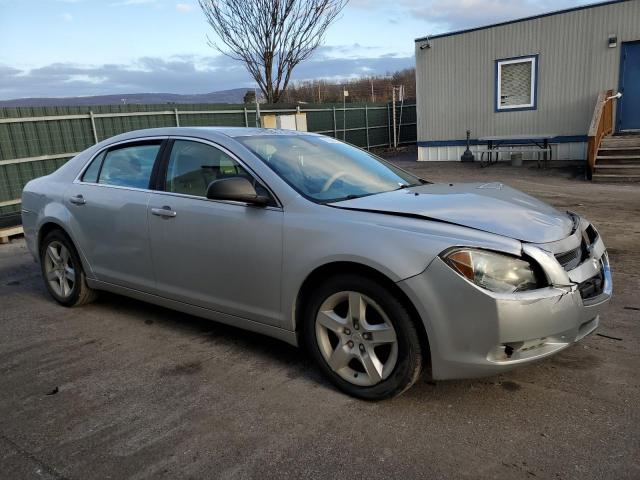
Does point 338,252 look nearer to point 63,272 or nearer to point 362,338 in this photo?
point 362,338

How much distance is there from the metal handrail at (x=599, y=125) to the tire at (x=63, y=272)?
11.3 metres

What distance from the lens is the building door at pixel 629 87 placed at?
14.0 m

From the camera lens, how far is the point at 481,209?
3143mm

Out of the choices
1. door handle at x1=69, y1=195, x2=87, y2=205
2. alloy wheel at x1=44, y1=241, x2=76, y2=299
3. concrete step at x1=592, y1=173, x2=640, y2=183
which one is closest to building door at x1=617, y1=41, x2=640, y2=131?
concrete step at x1=592, y1=173, x2=640, y2=183

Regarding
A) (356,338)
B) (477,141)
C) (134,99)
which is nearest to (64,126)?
(134,99)

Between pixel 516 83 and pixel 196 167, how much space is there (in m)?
14.6

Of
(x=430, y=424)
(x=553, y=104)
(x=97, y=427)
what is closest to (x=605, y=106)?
(x=553, y=104)

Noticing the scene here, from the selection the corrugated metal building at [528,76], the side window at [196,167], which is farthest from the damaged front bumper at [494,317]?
the corrugated metal building at [528,76]

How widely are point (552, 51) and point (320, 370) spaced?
14863 millimetres

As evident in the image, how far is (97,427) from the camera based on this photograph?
9.54ft

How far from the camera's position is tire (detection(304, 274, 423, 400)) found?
2840mm

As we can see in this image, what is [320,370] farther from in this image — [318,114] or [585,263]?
[318,114]

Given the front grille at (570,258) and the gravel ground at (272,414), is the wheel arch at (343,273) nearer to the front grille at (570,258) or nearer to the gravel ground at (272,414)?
the gravel ground at (272,414)

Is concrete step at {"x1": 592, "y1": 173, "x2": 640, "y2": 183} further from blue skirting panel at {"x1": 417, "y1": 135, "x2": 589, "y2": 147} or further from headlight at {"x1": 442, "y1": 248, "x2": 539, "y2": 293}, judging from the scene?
headlight at {"x1": 442, "y1": 248, "x2": 539, "y2": 293}
